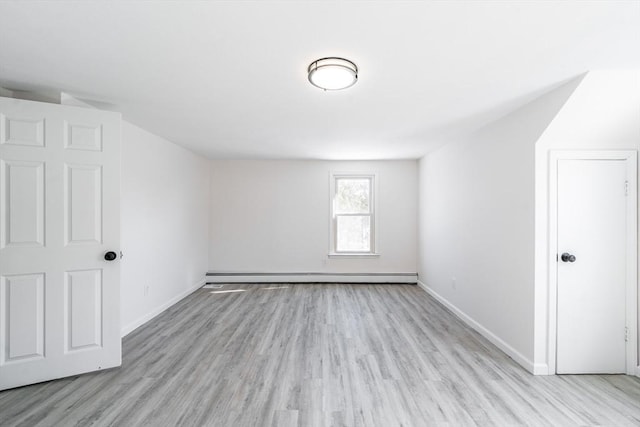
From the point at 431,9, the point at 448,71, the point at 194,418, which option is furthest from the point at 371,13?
the point at 194,418

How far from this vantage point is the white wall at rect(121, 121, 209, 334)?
11.0 feet

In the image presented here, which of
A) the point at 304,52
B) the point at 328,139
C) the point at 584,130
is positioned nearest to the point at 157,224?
the point at 328,139

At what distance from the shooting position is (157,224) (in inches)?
156

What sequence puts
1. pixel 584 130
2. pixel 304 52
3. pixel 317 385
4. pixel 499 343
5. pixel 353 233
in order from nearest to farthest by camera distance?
pixel 304 52, pixel 317 385, pixel 584 130, pixel 499 343, pixel 353 233

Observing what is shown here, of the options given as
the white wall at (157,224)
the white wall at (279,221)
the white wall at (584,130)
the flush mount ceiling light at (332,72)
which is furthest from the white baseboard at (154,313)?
the white wall at (584,130)

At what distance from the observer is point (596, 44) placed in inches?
68.4

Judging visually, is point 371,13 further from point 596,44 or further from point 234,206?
point 234,206

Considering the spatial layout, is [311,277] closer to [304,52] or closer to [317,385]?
[317,385]

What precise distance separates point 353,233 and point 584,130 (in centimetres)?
384

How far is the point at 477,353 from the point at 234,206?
4572 mm

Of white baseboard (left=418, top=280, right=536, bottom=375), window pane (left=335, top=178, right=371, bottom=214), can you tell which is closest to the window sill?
window pane (left=335, top=178, right=371, bottom=214)

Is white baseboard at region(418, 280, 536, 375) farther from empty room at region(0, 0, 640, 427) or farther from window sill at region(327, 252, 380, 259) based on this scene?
window sill at region(327, 252, 380, 259)

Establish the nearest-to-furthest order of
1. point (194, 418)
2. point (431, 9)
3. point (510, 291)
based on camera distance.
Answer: point (431, 9) < point (194, 418) < point (510, 291)

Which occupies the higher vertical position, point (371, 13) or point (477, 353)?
point (371, 13)
